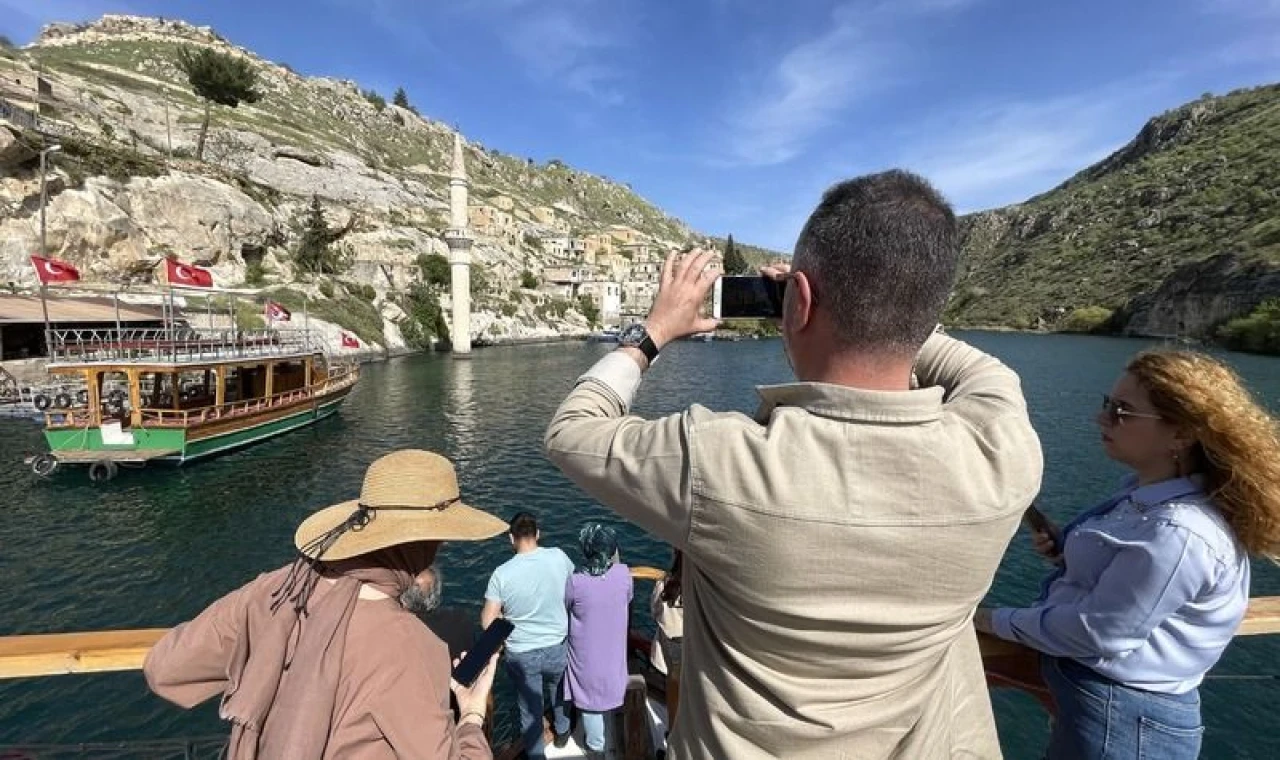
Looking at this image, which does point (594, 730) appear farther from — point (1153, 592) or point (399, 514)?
point (1153, 592)

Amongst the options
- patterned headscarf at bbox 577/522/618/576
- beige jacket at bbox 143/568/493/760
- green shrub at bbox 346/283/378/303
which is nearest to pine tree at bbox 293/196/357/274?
green shrub at bbox 346/283/378/303

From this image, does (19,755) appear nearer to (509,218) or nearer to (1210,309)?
(1210,309)

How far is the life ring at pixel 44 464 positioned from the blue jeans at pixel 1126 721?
24378 mm

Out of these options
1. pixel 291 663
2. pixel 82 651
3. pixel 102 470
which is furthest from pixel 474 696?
pixel 102 470

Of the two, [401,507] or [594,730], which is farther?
[594,730]

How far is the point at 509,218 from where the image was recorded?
4429 inches

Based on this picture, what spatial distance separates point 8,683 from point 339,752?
1105 cm

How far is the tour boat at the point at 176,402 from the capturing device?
17.3m

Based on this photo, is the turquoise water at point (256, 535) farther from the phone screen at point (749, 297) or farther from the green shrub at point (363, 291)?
the green shrub at point (363, 291)

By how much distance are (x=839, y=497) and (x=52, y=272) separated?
80.9ft

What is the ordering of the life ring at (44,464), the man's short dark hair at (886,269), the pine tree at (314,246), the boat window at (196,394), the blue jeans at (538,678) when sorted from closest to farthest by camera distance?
the man's short dark hair at (886,269), the blue jeans at (538,678), the life ring at (44,464), the boat window at (196,394), the pine tree at (314,246)

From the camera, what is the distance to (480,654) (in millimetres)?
2469

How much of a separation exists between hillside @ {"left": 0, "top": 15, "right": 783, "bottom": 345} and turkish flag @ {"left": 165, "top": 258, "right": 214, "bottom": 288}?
23134mm

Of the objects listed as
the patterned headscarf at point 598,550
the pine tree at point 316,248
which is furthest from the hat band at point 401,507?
the pine tree at point 316,248
